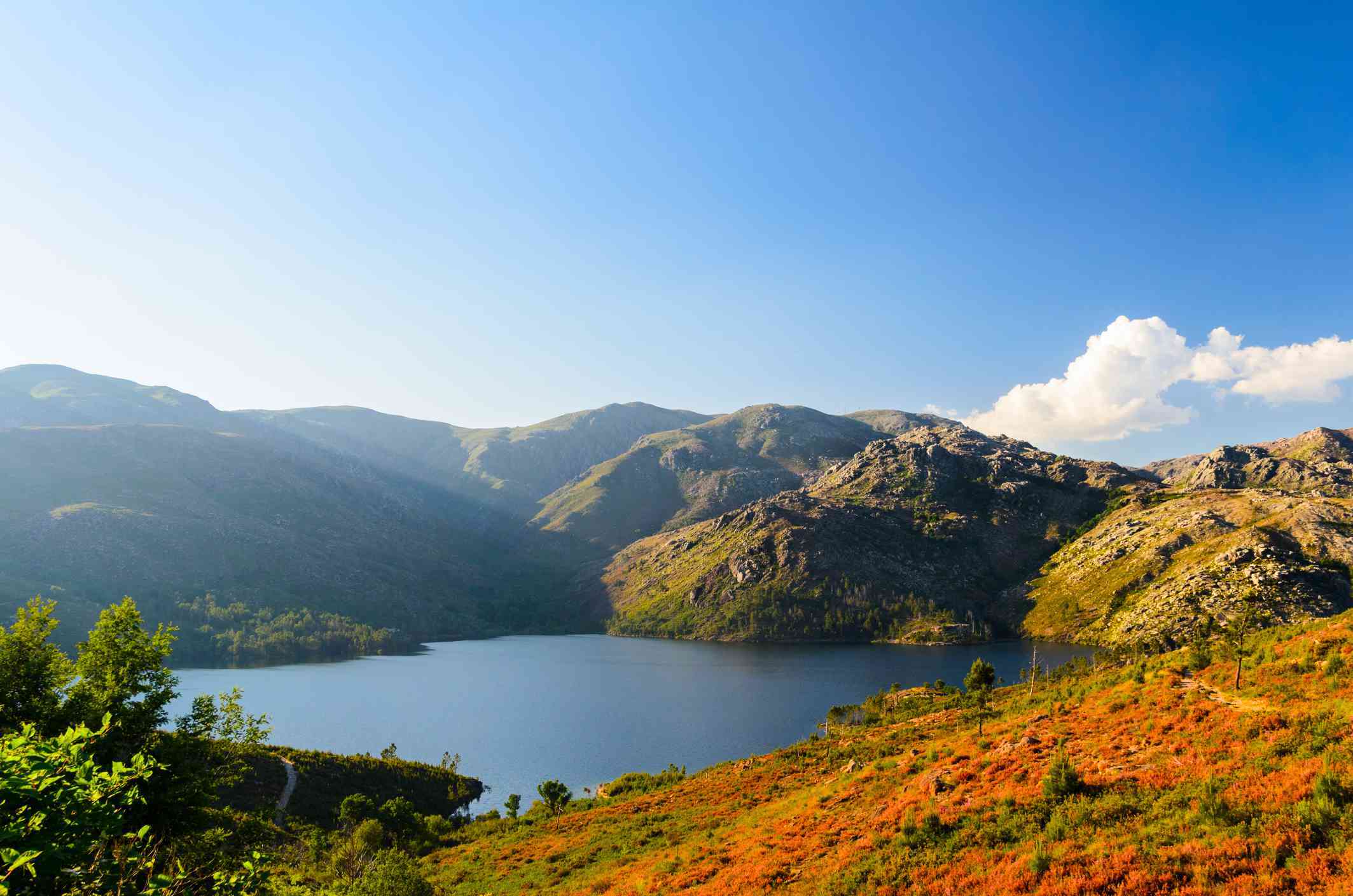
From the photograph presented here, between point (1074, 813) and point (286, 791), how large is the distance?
92462 mm

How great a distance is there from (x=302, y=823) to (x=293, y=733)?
87.1 meters

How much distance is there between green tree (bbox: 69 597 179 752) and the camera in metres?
26.1

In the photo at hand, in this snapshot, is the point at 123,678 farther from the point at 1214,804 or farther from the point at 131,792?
the point at 1214,804

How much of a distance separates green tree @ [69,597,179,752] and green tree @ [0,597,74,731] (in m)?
0.67

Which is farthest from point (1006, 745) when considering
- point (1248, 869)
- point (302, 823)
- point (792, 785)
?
point (302, 823)

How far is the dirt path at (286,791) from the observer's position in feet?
235

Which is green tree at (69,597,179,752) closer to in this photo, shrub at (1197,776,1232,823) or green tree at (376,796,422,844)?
shrub at (1197,776,1232,823)

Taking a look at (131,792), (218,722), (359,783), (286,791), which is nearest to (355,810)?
(286,791)

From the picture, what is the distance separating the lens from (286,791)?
79.2m

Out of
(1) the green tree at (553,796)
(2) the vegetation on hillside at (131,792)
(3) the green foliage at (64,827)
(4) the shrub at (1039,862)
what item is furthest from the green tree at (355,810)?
(4) the shrub at (1039,862)

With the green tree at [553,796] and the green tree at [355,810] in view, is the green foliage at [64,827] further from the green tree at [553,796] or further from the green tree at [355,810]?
the green tree at [355,810]

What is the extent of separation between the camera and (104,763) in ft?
87.7

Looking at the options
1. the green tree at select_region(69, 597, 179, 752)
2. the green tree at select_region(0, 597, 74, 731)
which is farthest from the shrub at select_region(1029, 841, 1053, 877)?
the green tree at select_region(0, 597, 74, 731)

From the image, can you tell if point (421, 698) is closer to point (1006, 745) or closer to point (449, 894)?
point (449, 894)
